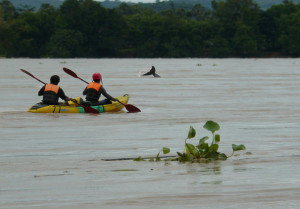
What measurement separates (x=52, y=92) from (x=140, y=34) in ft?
433

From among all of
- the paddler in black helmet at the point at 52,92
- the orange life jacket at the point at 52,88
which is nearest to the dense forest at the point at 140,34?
the paddler in black helmet at the point at 52,92

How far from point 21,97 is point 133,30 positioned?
12364cm

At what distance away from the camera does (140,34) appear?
152500 mm

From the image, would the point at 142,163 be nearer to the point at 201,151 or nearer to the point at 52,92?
the point at 201,151

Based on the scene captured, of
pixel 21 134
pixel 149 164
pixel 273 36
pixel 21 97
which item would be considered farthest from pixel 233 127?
pixel 273 36

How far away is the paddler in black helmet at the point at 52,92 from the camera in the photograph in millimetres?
21234

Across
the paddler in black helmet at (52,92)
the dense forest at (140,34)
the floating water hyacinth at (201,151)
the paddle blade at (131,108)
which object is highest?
the dense forest at (140,34)

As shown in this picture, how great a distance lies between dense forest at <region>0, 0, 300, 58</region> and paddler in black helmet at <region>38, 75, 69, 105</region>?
120076mm

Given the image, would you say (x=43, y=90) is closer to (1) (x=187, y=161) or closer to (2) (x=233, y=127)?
(2) (x=233, y=127)

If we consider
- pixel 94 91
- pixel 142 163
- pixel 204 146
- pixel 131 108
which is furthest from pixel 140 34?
pixel 142 163

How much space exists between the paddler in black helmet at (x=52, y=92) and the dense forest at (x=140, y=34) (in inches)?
4727

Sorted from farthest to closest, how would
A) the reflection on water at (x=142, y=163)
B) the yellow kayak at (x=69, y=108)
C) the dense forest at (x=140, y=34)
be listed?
the dense forest at (x=140, y=34) → the yellow kayak at (x=69, y=108) → the reflection on water at (x=142, y=163)

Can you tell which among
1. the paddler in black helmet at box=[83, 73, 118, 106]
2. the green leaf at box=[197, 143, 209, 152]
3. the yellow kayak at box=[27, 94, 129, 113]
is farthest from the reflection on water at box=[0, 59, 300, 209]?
the paddler in black helmet at box=[83, 73, 118, 106]

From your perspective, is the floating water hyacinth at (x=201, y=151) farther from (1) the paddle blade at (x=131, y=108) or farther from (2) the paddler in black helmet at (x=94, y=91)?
(1) the paddle blade at (x=131, y=108)
